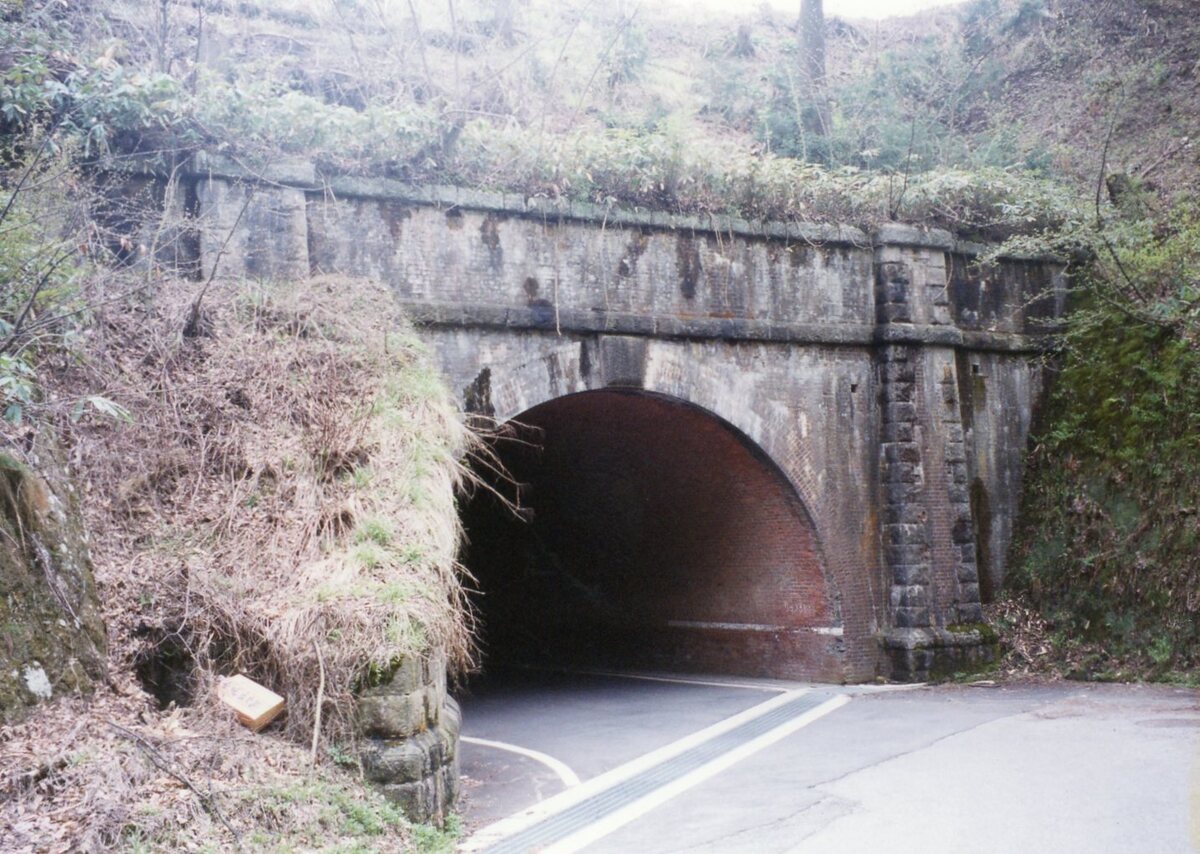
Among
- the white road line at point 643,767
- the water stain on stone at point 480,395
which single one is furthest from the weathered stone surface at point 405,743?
the water stain on stone at point 480,395

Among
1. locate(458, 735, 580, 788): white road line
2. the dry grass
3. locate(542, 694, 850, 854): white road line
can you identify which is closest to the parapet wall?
the dry grass

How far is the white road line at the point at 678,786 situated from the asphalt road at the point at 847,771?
0.08ft

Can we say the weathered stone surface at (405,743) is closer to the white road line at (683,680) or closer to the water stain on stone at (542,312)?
the water stain on stone at (542,312)

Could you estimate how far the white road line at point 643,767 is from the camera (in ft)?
21.8

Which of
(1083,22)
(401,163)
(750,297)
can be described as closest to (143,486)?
(401,163)

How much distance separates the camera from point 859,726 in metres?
9.58

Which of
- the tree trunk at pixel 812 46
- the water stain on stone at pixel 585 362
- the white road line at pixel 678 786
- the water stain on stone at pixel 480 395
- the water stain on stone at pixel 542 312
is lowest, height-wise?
the white road line at pixel 678 786

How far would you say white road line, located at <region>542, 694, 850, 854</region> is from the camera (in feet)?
20.8

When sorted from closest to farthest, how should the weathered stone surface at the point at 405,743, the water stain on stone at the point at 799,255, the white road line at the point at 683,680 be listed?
the weathered stone surface at the point at 405,743 < the white road line at the point at 683,680 < the water stain on stone at the point at 799,255

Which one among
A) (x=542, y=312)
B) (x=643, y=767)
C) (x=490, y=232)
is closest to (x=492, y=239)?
(x=490, y=232)

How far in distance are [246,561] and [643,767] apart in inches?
139

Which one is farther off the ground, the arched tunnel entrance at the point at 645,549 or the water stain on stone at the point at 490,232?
the water stain on stone at the point at 490,232

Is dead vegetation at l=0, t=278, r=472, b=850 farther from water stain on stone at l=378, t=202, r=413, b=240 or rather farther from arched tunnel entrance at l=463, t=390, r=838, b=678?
arched tunnel entrance at l=463, t=390, r=838, b=678

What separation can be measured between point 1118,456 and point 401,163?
28.4 ft
